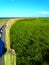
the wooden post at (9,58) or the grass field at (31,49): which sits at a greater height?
the wooden post at (9,58)

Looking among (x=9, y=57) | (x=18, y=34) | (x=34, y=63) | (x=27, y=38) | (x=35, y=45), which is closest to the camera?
(x=9, y=57)

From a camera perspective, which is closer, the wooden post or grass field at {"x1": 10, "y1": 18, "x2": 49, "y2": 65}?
the wooden post

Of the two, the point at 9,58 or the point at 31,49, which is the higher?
the point at 9,58

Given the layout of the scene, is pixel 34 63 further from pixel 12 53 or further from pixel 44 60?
pixel 12 53

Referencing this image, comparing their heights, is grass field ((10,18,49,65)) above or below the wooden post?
below

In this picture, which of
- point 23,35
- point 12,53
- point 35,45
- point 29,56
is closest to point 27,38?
point 23,35

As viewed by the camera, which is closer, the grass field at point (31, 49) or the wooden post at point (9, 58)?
the wooden post at point (9, 58)

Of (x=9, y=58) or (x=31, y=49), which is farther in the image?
(x=31, y=49)

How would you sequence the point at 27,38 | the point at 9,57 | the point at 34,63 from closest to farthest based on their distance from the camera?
the point at 9,57
the point at 34,63
the point at 27,38

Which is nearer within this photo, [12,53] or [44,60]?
[12,53]

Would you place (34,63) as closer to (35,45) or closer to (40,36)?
(35,45)

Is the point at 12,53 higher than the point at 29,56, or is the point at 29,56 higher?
the point at 12,53
